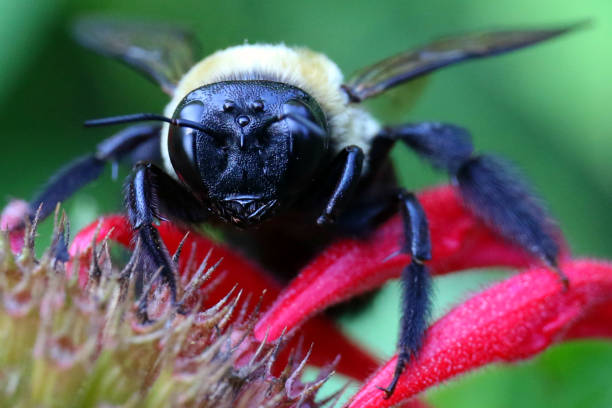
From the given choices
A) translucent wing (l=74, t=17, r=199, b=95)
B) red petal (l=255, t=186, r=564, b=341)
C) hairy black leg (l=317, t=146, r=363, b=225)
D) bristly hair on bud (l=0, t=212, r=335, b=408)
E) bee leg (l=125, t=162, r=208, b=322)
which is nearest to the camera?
bristly hair on bud (l=0, t=212, r=335, b=408)

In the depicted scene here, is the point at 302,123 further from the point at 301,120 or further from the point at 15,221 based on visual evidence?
the point at 15,221

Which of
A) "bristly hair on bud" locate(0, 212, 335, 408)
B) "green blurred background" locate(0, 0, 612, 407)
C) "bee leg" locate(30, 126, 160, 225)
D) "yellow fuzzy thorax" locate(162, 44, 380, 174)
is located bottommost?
"bristly hair on bud" locate(0, 212, 335, 408)

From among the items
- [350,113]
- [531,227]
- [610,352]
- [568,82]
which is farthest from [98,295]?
[568,82]

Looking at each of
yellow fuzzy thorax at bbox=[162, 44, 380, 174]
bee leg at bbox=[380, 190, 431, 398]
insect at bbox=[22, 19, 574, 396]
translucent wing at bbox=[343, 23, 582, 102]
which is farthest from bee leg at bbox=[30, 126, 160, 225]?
bee leg at bbox=[380, 190, 431, 398]

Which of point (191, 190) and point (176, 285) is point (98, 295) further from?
point (191, 190)

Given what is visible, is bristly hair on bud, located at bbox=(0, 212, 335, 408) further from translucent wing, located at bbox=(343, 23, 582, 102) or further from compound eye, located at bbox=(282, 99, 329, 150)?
translucent wing, located at bbox=(343, 23, 582, 102)
